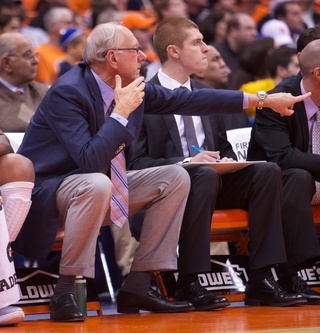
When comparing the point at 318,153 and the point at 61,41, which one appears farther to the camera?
the point at 61,41

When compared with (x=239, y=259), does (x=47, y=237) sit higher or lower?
higher

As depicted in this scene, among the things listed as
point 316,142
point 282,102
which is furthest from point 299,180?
point 282,102

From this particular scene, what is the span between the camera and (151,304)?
5.12m

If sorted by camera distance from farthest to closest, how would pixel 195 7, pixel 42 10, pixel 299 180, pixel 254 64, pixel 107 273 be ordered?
pixel 195 7
pixel 42 10
pixel 254 64
pixel 107 273
pixel 299 180

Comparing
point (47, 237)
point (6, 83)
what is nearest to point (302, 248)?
point (47, 237)

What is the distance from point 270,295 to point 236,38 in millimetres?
5319

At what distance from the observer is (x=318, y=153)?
5941mm

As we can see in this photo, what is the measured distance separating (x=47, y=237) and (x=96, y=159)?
1.65ft

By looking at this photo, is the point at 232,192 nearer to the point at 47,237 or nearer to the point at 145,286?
the point at 145,286

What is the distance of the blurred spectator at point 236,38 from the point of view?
33.1ft

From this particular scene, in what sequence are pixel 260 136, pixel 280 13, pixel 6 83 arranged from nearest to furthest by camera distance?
pixel 260 136 < pixel 6 83 < pixel 280 13

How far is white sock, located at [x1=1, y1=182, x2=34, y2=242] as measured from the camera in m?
4.80

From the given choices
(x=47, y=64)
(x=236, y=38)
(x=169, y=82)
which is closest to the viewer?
(x=169, y=82)

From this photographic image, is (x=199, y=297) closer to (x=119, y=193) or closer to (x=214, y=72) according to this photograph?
(x=119, y=193)
